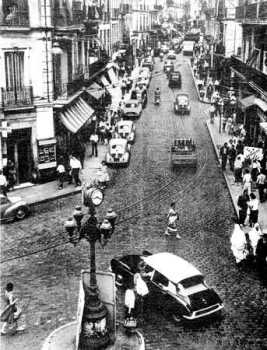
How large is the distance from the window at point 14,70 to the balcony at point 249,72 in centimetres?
1299

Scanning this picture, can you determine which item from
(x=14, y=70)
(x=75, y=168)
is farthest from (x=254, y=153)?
(x=14, y=70)

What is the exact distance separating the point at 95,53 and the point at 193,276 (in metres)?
29.8

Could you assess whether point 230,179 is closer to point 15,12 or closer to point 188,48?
point 15,12

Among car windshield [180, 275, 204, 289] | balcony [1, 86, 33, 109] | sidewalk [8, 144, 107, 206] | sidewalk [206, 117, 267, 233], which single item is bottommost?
sidewalk [8, 144, 107, 206]

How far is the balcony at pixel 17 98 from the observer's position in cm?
2453

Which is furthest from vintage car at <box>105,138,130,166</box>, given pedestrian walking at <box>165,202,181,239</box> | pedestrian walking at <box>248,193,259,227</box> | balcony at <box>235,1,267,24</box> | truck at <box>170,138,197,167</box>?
pedestrian walking at <box>248,193,259,227</box>

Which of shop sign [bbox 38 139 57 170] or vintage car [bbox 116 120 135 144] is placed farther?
vintage car [bbox 116 120 135 144]

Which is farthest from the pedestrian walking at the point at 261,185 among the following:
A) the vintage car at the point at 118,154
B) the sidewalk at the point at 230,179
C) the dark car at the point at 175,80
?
the dark car at the point at 175,80

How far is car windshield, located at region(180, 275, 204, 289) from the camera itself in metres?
13.8

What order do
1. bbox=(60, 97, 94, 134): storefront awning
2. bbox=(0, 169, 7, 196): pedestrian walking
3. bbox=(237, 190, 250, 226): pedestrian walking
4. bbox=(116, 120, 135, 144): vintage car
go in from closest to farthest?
bbox=(237, 190, 250, 226): pedestrian walking → bbox=(0, 169, 7, 196): pedestrian walking → bbox=(60, 97, 94, 134): storefront awning → bbox=(116, 120, 135, 144): vintage car

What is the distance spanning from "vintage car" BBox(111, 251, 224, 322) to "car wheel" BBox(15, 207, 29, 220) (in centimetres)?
712

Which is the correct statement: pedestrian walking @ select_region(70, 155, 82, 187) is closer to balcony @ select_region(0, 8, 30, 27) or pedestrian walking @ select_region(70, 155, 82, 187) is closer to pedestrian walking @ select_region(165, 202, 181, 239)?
balcony @ select_region(0, 8, 30, 27)

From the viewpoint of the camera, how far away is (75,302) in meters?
14.6

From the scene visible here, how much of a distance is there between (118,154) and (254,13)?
1244 centimetres
